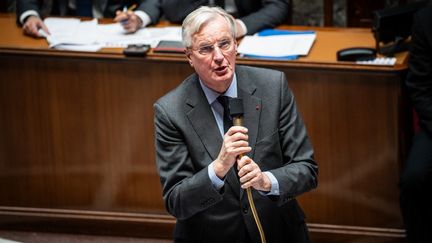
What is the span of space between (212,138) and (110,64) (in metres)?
1.42

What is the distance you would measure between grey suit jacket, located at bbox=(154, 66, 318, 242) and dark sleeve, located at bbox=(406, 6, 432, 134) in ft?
3.56

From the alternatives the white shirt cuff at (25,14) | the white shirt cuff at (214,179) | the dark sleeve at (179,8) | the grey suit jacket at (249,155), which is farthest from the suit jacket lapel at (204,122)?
the white shirt cuff at (25,14)

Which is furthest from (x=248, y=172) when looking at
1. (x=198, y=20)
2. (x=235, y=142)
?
(x=198, y=20)

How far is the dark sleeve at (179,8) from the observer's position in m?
4.55

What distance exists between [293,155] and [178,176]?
0.37 m

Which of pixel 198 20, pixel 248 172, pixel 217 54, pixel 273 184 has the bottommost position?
pixel 273 184

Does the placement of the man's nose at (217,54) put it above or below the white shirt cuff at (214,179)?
above

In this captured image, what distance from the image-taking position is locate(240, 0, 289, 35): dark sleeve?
4.41 meters

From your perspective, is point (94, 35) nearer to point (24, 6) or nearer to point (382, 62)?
point (24, 6)

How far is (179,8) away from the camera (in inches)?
180

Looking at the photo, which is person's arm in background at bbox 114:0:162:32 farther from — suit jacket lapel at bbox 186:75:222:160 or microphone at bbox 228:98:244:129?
microphone at bbox 228:98:244:129

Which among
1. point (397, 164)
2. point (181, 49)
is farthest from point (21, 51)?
point (397, 164)

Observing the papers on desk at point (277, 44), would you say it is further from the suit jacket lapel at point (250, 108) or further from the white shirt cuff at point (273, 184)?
the white shirt cuff at point (273, 184)

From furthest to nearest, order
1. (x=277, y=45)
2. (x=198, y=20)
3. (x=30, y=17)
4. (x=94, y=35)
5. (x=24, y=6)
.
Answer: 1. (x=24, y=6)
2. (x=30, y=17)
3. (x=94, y=35)
4. (x=277, y=45)
5. (x=198, y=20)
